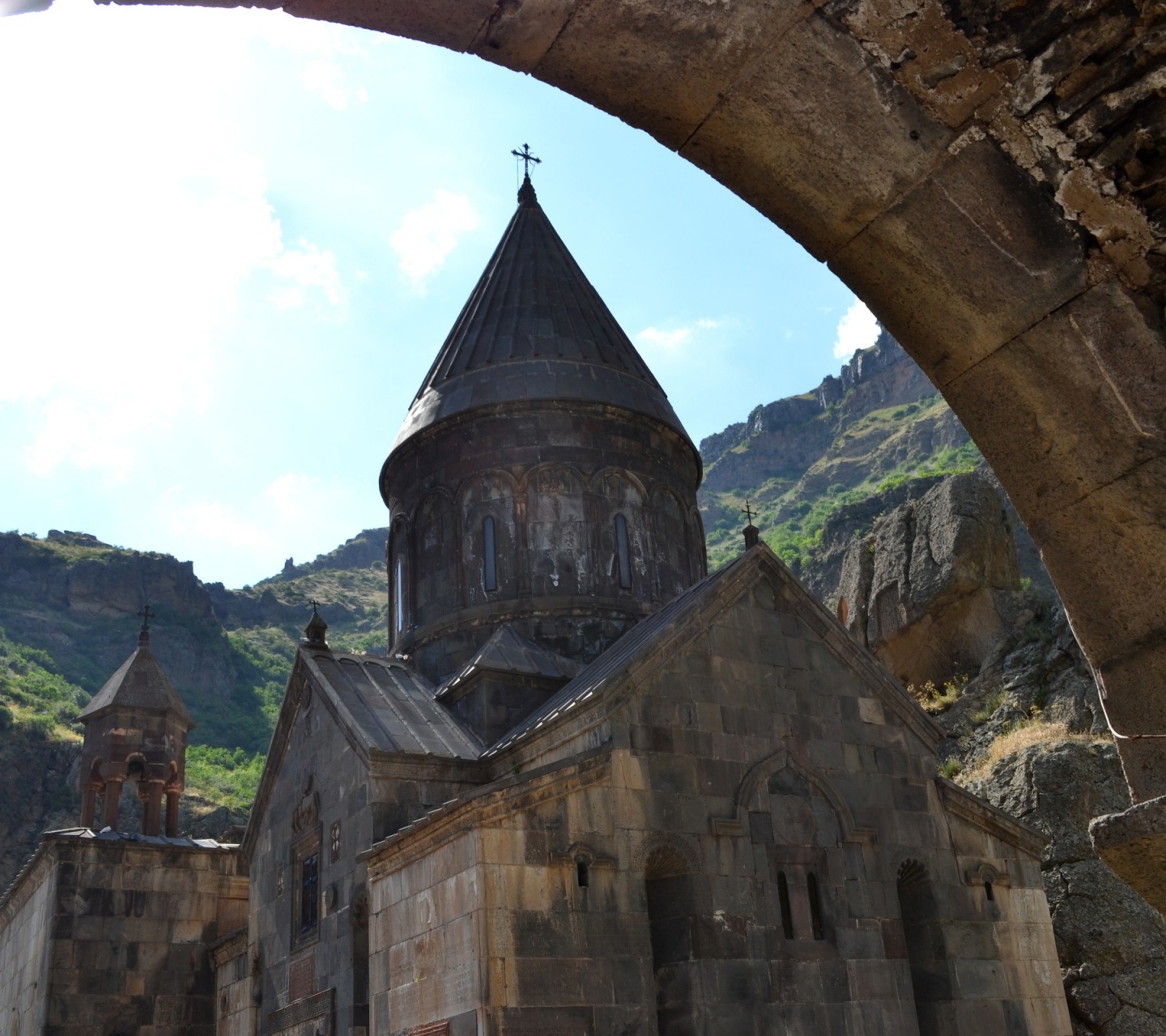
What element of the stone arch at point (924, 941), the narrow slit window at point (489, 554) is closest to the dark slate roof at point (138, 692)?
the narrow slit window at point (489, 554)

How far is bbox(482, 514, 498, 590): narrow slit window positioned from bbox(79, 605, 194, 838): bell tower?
5.12 meters

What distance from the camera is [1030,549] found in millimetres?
21734

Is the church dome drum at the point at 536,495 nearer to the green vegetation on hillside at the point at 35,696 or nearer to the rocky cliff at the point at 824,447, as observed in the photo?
the green vegetation on hillside at the point at 35,696

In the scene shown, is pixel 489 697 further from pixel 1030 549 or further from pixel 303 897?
pixel 1030 549

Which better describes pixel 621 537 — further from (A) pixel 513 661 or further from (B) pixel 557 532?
(A) pixel 513 661

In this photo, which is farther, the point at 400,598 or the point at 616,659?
the point at 400,598

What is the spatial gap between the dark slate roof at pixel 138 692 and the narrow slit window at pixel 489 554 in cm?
503

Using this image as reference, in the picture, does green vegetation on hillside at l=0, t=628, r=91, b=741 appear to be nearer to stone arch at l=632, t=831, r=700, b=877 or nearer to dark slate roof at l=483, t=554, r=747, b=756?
dark slate roof at l=483, t=554, r=747, b=756

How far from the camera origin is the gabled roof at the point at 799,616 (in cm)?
925

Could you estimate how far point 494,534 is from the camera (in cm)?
1249

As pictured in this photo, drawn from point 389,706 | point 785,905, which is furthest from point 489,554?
point 785,905

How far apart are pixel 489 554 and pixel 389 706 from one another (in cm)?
231

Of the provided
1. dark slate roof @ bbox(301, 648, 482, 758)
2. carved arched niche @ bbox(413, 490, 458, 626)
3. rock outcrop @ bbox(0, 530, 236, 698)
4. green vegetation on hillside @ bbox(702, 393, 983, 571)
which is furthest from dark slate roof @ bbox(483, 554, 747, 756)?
rock outcrop @ bbox(0, 530, 236, 698)

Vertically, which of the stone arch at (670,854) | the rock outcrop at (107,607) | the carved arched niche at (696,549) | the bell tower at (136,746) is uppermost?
the rock outcrop at (107,607)
